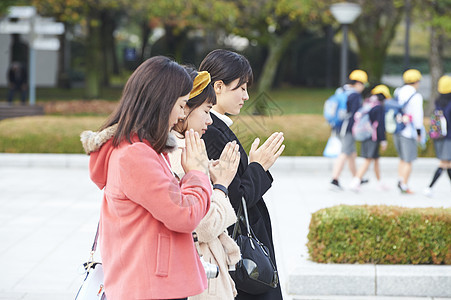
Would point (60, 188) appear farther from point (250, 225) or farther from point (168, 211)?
point (168, 211)

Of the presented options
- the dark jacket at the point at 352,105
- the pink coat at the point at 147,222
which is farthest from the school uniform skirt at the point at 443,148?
the pink coat at the point at 147,222

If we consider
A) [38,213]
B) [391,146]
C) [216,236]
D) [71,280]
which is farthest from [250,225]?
[391,146]

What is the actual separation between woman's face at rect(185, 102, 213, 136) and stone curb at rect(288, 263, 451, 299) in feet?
7.86

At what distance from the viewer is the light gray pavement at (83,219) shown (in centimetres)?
488

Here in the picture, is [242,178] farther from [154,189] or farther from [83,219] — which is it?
[83,219]

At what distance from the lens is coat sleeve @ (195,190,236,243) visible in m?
2.57

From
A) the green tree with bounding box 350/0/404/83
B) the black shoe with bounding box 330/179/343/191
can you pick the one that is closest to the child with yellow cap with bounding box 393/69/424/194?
the black shoe with bounding box 330/179/343/191

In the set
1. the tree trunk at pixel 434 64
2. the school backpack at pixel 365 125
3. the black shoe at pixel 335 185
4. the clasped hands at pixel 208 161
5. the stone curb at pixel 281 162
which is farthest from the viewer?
the tree trunk at pixel 434 64

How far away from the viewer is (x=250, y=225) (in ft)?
10.4

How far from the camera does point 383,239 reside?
502 cm

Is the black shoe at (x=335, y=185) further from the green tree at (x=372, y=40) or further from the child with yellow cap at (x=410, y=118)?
the green tree at (x=372, y=40)

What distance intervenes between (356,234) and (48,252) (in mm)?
2901

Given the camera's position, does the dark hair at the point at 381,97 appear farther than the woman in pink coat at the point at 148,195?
Yes

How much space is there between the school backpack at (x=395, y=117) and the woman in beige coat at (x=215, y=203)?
699cm
